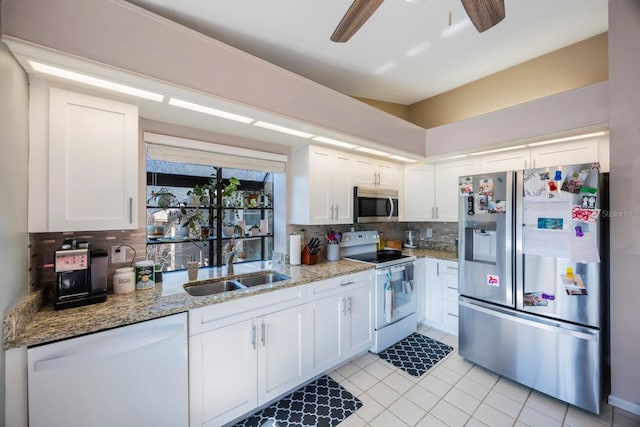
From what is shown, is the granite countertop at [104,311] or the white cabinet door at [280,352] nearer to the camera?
the granite countertop at [104,311]

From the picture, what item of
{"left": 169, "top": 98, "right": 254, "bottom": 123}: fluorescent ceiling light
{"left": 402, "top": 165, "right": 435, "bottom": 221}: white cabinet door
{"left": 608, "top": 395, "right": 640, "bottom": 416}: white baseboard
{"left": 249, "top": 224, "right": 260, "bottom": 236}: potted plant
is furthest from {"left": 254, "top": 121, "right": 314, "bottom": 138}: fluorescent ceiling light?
{"left": 608, "top": 395, "right": 640, "bottom": 416}: white baseboard

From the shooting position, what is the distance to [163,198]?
219 centimetres

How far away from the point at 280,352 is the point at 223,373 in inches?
16.9

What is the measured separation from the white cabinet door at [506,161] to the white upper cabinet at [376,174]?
101 cm

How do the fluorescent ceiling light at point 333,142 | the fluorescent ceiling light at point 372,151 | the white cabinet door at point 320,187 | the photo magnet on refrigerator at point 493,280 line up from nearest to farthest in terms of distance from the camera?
the photo magnet on refrigerator at point 493,280
the fluorescent ceiling light at point 333,142
the white cabinet door at point 320,187
the fluorescent ceiling light at point 372,151

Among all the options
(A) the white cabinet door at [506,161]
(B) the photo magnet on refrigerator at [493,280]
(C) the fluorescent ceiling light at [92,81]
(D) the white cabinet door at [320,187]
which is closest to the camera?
(C) the fluorescent ceiling light at [92,81]

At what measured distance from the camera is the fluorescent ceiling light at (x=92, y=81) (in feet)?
4.25

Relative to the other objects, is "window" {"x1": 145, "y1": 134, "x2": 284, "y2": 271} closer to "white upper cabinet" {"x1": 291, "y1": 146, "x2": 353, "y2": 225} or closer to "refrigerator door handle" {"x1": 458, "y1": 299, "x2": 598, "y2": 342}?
"white upper cabinet" {"x1": 291, "y1": 146, "x2": 353, "y2": 225}

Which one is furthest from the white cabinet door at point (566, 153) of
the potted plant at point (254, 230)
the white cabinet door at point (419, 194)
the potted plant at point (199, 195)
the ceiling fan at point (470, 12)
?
the potted plant at point (199, 195)

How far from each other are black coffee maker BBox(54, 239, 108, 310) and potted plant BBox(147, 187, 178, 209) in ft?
2.15

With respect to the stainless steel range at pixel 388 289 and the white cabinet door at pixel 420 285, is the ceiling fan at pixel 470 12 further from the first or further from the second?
the white cabinet door at pixel 420 285

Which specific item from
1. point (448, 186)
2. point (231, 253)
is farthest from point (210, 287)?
point (448, 186)

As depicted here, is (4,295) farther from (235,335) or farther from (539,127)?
(539,127)

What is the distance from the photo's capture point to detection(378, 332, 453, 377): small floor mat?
2.43 m
